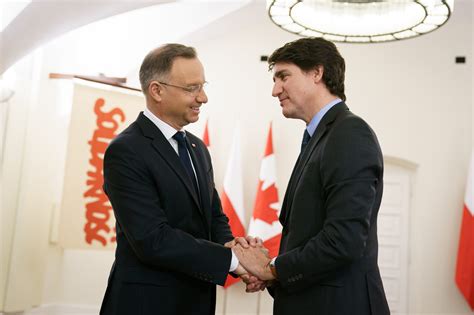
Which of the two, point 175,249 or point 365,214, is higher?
point 365,214

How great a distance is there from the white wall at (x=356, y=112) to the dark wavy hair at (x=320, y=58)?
445 centimetres

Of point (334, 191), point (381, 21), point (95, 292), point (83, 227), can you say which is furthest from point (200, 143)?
point (95, 292)

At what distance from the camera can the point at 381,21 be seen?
4070 mm

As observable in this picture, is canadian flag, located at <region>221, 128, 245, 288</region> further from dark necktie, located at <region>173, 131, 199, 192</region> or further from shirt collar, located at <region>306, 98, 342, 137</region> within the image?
Answer: shirt collar, located at <region>306, 98, 342, 137</region>

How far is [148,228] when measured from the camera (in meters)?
1.93

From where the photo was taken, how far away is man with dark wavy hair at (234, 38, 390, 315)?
5.67ft

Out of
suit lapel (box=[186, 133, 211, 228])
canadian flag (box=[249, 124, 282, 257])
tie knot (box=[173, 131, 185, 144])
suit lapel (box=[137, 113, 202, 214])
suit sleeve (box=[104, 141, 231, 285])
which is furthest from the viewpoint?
canadian flag (box=[249, 124, 282, 257])

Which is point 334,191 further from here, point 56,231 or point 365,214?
point 56,231

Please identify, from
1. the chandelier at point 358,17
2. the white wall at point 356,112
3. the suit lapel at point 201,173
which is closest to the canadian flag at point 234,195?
the white wall at point 356,112

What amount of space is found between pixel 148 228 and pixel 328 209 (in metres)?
0.69

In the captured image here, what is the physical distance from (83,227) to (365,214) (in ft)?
13.5

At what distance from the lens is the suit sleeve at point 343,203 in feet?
5.63

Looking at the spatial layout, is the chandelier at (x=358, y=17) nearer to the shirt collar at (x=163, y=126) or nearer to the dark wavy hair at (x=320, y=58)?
the dark wavy hair at (x=320, y=58)

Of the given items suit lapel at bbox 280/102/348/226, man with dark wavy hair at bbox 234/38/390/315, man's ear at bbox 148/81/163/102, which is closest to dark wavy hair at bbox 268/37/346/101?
man with dark wavy hair at bbox 234/38/390/315
